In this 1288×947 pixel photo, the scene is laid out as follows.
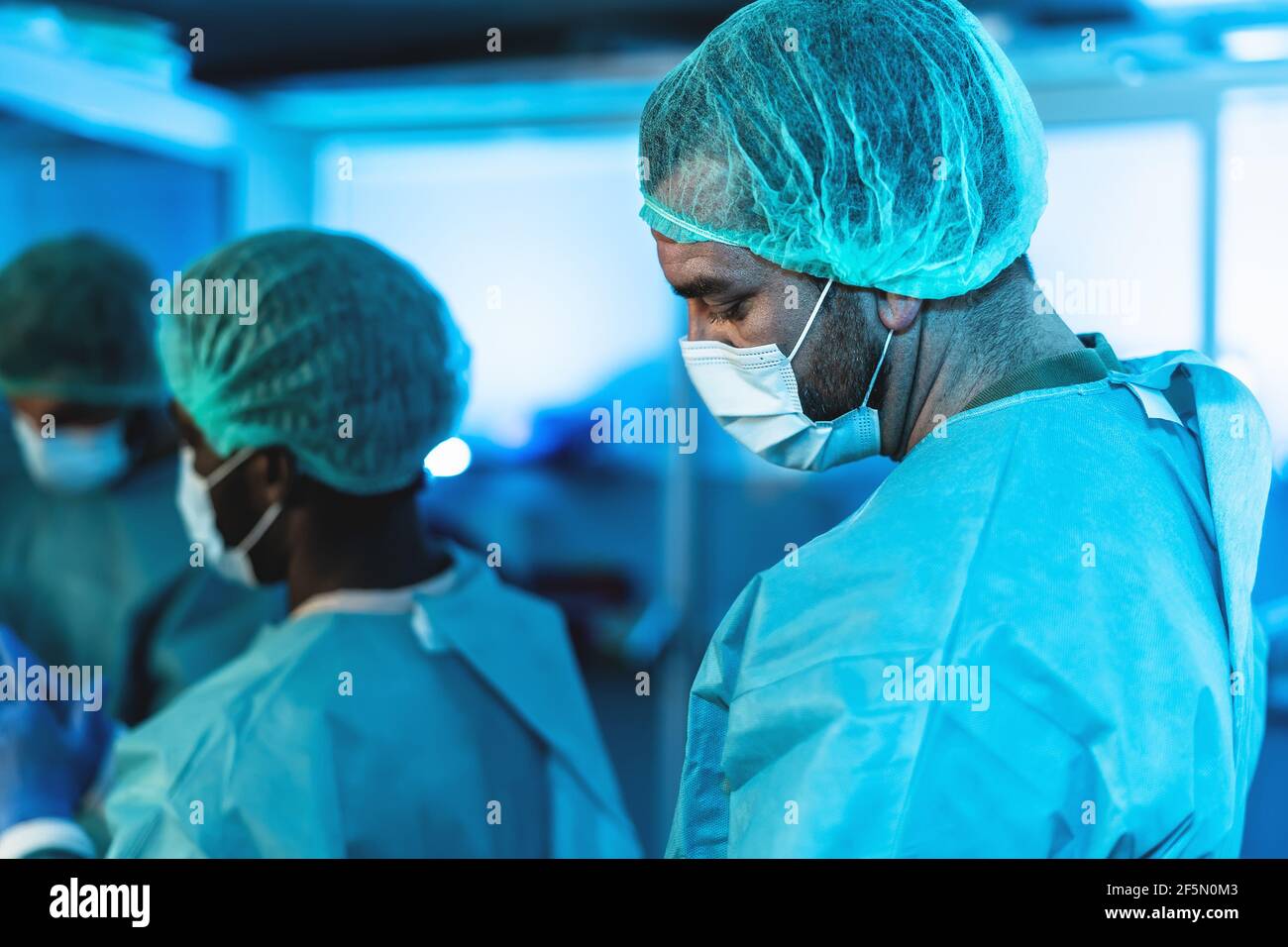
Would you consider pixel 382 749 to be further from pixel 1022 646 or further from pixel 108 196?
pixel 108 196

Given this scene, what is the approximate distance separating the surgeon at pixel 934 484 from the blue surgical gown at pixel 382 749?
1.11ft

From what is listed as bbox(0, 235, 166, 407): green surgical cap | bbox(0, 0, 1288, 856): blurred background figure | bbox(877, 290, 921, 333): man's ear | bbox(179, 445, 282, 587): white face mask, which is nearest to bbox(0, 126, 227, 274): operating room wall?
bbox(0, 0, 1288, 856): blurred background figure

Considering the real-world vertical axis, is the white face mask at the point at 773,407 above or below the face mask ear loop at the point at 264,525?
above

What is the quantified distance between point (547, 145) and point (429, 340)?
1.30 meters

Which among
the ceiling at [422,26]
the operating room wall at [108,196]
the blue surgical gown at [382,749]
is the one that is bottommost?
the blue surgical gown at [382,749]

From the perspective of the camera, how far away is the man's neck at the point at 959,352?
96 cm

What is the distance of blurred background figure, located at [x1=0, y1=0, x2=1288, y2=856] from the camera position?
83.9 inches

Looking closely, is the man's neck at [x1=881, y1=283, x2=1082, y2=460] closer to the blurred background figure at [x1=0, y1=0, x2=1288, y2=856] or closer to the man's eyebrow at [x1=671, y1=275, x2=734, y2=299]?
the man's eyebrow at [x1=671, y1=275, x2=734, y2=299]

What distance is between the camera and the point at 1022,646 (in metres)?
0.84

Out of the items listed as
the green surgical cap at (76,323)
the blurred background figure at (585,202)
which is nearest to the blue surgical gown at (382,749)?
the green surgical cap at (76,323)

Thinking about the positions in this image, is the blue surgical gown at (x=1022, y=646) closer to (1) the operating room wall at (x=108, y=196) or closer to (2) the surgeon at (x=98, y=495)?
(2) the surgeon at (x=98, y=495)

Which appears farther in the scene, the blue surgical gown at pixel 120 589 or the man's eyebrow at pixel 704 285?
the blue surgical gown at pixel 120 589
